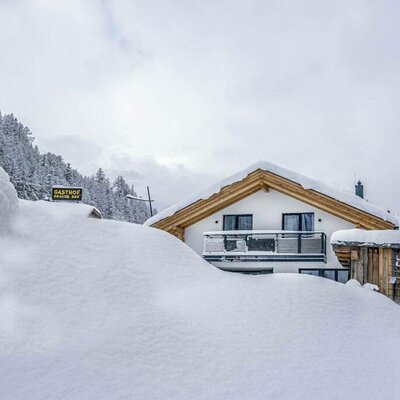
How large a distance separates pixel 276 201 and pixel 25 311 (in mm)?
13804

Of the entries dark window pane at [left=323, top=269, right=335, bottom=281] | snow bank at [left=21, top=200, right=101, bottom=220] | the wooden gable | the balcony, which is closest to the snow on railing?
the balcony

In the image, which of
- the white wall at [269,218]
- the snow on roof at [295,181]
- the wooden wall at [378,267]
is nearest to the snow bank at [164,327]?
the wooden wall at [378,267]

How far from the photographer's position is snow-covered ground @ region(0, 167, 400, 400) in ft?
14.6

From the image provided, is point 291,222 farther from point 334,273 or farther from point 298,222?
point 334,273

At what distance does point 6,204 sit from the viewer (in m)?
6.70

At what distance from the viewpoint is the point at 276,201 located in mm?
17781

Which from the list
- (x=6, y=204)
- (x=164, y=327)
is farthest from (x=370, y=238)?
(x=6, y=204)

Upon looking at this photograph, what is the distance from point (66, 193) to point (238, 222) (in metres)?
7.83

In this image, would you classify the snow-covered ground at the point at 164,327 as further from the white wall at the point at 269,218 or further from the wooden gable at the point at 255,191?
the white wall at the point at 269,218

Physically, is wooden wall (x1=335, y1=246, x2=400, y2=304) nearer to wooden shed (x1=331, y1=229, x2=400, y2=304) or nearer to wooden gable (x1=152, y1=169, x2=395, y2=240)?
wooden shed (x1=331, y1=229, x2=400, y2=304)

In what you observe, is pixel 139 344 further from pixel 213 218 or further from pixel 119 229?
pixel 213 218

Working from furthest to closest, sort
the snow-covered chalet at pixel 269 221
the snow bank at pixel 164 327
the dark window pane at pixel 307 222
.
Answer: the dark window pane at pixel 307 222 < the snow-covered chalet at pixel 269 221 < the snow bank at pixel 164 327

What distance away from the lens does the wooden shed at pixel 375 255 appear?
7531mm

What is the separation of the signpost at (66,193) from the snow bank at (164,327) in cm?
628
